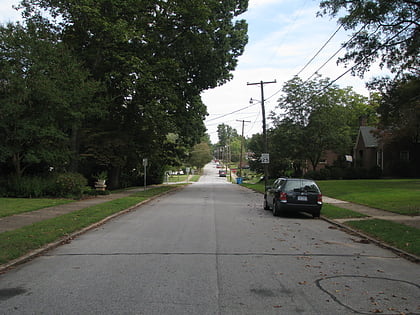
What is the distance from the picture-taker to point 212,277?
6.34m

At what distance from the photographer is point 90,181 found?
37625 mm

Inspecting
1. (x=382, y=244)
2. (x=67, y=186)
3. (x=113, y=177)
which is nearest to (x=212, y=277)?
(x=382, y=244)

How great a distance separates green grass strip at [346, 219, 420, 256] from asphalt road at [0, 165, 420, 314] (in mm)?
538

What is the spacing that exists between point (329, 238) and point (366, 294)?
511 cm

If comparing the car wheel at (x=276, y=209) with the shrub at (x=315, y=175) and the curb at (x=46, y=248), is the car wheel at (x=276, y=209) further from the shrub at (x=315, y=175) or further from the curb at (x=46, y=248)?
the shrub at (x=315, y=175)

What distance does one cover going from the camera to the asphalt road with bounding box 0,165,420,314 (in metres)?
5.00

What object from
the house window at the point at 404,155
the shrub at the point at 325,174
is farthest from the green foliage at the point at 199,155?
the house window at the point at 404,155

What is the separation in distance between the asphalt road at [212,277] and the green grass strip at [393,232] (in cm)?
54

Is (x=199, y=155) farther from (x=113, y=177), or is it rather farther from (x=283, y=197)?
(x=283, y=197)

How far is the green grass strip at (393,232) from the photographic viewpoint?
29.6 ft

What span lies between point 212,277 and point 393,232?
665 cm

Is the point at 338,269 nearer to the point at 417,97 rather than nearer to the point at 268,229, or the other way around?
the point at 268,229

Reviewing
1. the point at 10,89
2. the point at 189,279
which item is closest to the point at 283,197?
the point at 189,279

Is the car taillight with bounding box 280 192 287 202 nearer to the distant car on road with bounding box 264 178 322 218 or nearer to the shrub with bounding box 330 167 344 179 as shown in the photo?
the distant car on road with bounding box 264 178 322 218
